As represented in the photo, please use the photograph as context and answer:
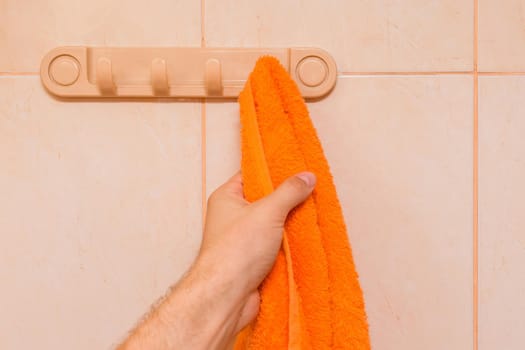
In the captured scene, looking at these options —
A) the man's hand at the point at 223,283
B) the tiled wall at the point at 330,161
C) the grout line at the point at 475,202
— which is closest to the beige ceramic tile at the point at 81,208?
the tiled wall at the point at 330,161

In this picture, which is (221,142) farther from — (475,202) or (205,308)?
(475,202)

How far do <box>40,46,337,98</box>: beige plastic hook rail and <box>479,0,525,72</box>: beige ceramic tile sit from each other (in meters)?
0.20

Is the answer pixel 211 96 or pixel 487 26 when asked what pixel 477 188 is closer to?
pixel 487 26

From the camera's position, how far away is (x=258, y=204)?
1.60 feet

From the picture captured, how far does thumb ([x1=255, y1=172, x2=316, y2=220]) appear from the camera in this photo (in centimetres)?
48

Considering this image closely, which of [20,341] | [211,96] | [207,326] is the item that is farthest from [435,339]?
[20,341]

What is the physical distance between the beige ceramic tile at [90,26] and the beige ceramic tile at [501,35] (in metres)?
0.35

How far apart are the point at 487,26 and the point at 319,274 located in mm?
374

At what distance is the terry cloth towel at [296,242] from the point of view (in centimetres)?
48

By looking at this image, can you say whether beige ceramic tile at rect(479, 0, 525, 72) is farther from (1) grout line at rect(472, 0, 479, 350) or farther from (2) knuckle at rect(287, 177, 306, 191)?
(2) knuckle at rect(287, 177, 306, 191)

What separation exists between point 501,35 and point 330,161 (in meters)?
0.26

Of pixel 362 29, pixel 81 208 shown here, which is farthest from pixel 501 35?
pixel 81 208

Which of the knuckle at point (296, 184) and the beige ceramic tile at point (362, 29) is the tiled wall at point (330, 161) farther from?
the knuckle at point (296, 184)

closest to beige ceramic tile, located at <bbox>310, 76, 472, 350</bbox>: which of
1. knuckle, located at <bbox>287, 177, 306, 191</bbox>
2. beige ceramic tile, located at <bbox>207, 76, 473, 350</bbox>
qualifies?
Result: beige ceramic tile, located at <bbox>207, 76, 473, 350</bbox>
